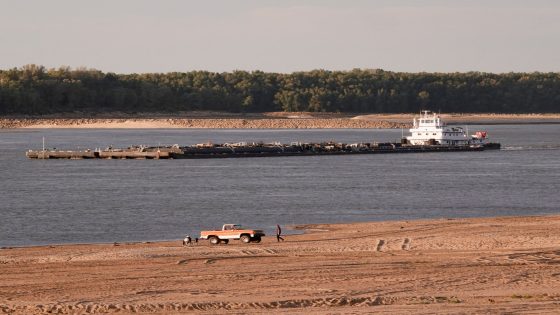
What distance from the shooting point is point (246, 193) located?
220 feet

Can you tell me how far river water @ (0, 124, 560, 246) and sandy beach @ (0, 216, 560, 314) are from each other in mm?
7893

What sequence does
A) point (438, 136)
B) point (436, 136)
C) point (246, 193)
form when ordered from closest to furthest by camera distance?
point (246, 193) → point (438, 136) → point (436, 136)

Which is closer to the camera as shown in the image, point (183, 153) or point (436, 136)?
point (183, 153)

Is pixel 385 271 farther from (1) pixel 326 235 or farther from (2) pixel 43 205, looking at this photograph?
(2) pixel 43 205

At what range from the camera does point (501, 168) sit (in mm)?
93250

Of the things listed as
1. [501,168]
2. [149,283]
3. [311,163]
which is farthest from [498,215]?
[311,163]

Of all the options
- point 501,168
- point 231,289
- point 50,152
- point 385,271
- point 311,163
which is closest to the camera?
point 231,289

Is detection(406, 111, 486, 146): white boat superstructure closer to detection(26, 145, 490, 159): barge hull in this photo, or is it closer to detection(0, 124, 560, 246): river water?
detection(26, 145, 490, 159): barge hull

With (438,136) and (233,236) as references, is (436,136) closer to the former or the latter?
(438,136)

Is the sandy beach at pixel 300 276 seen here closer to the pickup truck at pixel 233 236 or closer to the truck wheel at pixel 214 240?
the pickup truck at pixel 233 236

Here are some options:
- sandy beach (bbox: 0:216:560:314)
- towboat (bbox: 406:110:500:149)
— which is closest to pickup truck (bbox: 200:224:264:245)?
sandy beach (bbox: 0:216:560:314)

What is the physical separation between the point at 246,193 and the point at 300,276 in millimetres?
37087

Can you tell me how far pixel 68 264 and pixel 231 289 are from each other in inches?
277

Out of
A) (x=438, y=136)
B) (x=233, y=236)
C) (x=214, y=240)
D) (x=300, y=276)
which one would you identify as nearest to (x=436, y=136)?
(x=438, y=136)
